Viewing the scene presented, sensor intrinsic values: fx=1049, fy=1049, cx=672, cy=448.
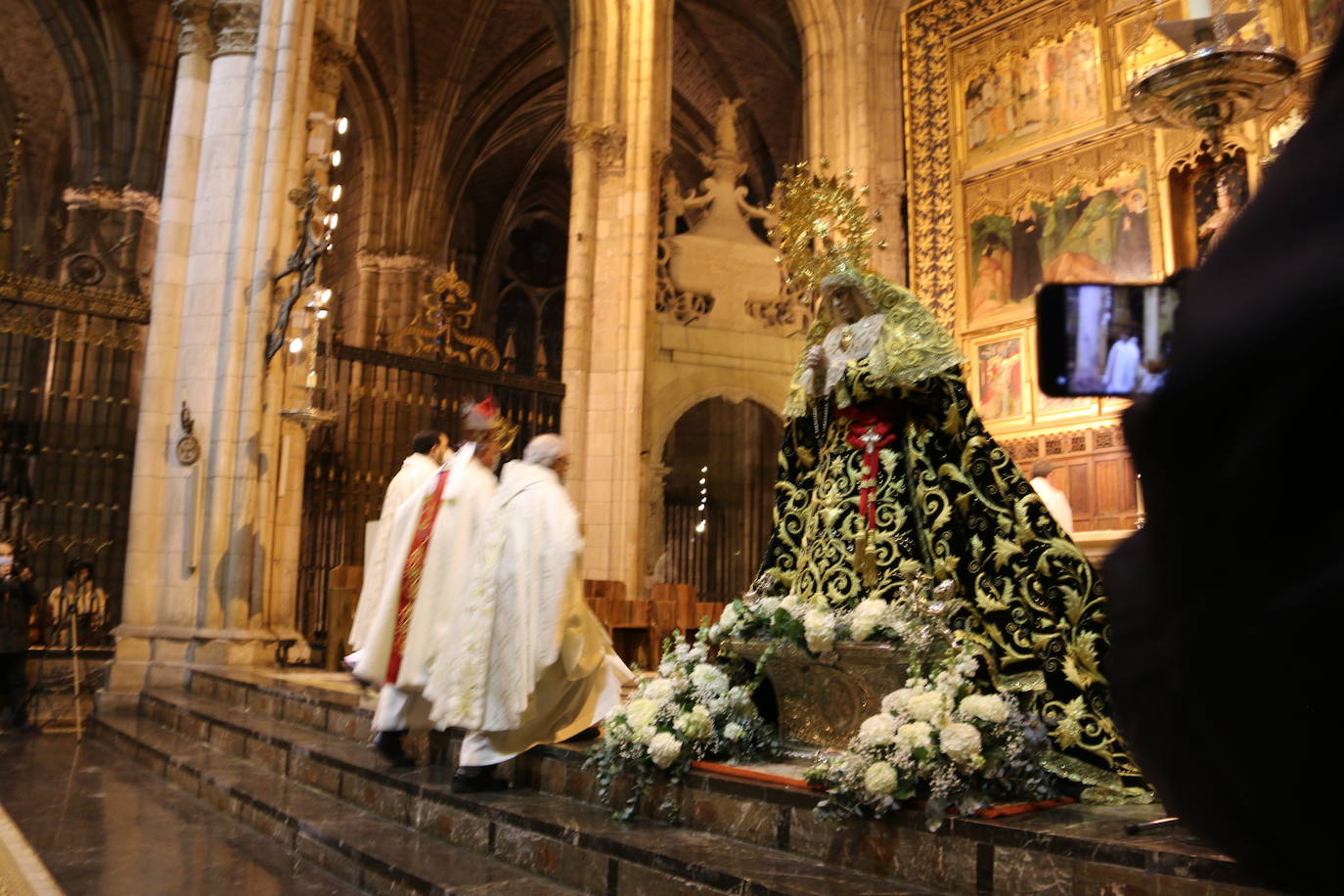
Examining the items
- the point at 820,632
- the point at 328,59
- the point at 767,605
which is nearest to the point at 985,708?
the point at 820,632

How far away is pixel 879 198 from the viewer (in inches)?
551

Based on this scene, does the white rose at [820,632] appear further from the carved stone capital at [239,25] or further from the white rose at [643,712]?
the carved stone capital at [239,25]

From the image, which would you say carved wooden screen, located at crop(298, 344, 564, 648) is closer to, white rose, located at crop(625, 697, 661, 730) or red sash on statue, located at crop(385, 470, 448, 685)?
red sash on statue, located at crop(385, 470, 448, 685)

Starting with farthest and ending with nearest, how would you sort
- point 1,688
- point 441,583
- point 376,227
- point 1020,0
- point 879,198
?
point 376,227
point 879,198
point 1020,0
point 1,688
point 441,583

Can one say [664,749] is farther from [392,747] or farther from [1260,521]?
[1260,521]

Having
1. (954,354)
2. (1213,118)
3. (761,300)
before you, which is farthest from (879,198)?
(954,354)

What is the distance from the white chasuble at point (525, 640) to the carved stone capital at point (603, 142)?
8770 mm

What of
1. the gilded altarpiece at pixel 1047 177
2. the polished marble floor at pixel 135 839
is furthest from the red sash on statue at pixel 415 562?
the gilded altarpiece at pixel 1047 177

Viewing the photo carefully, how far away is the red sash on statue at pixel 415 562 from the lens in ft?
17.5

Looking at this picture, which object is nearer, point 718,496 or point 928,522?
point 928,522

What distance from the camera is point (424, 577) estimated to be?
5223mm

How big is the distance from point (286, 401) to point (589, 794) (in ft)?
21.5

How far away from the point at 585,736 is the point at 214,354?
20.8ft

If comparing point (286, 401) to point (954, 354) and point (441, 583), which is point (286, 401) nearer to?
point (441, 583)
